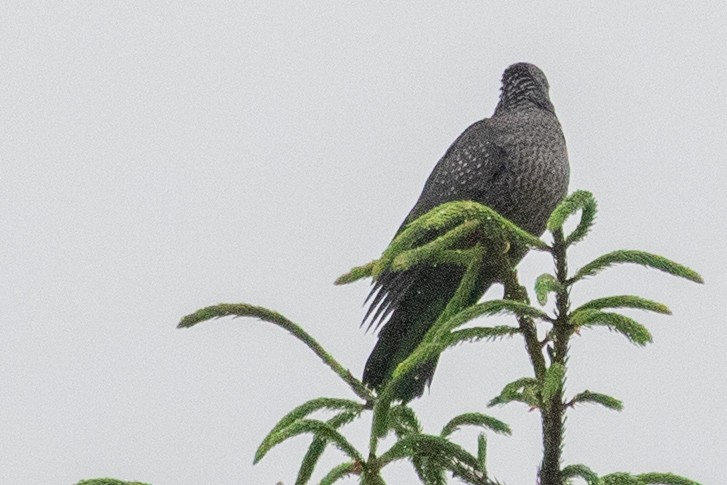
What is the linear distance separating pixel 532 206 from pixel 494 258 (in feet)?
9.80

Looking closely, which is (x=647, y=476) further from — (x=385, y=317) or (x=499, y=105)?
(x=499, y=105)

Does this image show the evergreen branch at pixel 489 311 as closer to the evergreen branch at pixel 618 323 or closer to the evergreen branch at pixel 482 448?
the evergreen branch at pixel 618 323

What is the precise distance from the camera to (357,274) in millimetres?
3051

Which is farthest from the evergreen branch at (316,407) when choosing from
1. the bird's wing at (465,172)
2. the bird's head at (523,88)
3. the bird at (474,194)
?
the bird's head at (523,88)

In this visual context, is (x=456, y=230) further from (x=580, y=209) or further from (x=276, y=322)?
(x=276, y=322)

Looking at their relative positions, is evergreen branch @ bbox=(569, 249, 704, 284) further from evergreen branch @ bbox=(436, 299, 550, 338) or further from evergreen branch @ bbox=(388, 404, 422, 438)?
evergreen branch @ bbox=(388, 404, 422, 438)

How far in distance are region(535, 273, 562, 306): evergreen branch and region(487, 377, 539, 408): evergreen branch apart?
261 mm

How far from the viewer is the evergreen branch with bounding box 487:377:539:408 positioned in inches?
105

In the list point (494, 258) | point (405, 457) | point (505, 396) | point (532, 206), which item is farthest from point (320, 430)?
point (532, 206)

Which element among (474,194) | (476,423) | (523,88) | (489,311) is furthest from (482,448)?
(523,88)

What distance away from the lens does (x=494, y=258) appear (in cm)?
304

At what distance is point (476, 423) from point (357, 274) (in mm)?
626

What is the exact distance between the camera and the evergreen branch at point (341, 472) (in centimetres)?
281

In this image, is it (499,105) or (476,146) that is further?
(499,105)
